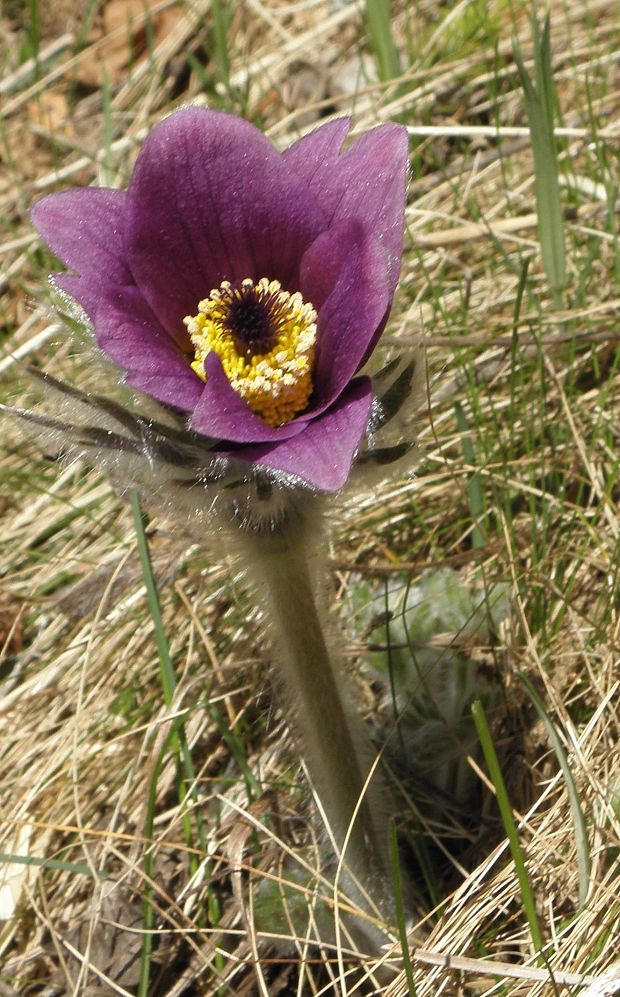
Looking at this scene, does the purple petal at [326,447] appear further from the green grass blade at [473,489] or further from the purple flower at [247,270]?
the green grass blade at [473,489]

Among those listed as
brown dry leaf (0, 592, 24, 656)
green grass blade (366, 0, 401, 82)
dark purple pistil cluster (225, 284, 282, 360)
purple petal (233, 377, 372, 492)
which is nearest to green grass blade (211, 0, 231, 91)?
green grass blade (366, 0, 401, 82)

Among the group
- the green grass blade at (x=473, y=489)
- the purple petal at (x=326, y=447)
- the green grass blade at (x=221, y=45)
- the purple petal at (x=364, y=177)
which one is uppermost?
the green grass blade at (x=221, y=45)

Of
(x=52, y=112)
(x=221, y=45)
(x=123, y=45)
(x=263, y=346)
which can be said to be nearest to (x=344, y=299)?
(x=263, y=346)

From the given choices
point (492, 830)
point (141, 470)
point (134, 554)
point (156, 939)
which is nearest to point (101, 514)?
point (134, 554)

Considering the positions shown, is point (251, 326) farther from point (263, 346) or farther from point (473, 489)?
point (473, 489)

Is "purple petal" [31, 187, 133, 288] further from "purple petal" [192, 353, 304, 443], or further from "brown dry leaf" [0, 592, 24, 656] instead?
"brown dry leaf" [0, 592, 24, 656]

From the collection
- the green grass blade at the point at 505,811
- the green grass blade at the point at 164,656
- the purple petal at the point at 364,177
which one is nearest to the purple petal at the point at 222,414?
the purple petal at the point at 364,177
